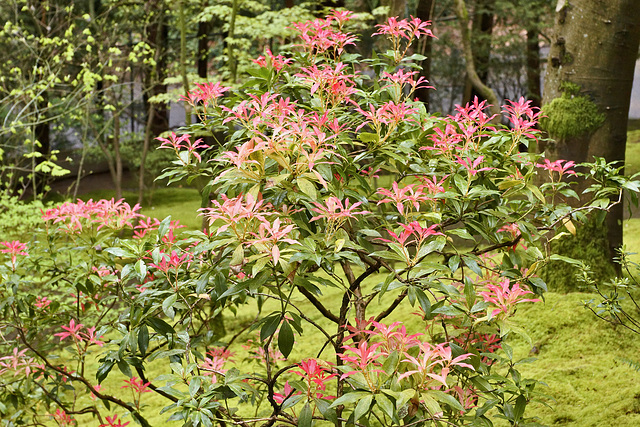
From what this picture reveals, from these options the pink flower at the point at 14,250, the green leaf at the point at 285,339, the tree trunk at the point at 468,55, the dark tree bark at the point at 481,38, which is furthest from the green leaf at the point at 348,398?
the dark tree bark at the point at 481,38

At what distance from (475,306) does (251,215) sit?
622mm

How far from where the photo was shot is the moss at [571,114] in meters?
2.86

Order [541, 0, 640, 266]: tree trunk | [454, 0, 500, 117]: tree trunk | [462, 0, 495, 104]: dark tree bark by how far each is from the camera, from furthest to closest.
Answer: [462, 0, 495, 104]: dark tree bark
[454, 0, 500, 117]: tree trunk
[541, 0, 640, 266]: tree trunk

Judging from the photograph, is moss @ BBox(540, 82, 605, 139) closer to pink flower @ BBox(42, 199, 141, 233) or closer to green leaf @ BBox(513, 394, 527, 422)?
green leaf @ BBox(513, 394, 527, 422)

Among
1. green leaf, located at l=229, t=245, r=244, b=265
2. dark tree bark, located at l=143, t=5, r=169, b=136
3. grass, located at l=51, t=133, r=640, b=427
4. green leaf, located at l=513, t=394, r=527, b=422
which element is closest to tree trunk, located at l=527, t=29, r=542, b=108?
dark tree bark, located at l=143, t=5, r=169, b=136

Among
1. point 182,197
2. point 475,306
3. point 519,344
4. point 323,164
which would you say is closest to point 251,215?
point 323,164

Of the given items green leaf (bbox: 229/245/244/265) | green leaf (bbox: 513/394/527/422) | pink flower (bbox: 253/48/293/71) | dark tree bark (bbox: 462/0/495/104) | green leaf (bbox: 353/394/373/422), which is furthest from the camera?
dark tree bark (bbox: 462/0/495/104)

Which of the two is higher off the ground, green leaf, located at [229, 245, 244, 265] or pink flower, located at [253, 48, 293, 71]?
pink flower, located at [253, 48, 293, 71]

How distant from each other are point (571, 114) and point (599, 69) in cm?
27

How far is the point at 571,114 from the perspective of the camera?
288cm

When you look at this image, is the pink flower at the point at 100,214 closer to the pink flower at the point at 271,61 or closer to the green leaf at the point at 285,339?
the pink flower at the point at 271,61

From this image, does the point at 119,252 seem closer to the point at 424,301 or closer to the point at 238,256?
the point at 238,256

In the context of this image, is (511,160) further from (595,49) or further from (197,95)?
(595,49)

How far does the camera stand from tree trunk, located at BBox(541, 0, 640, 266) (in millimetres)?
2787
